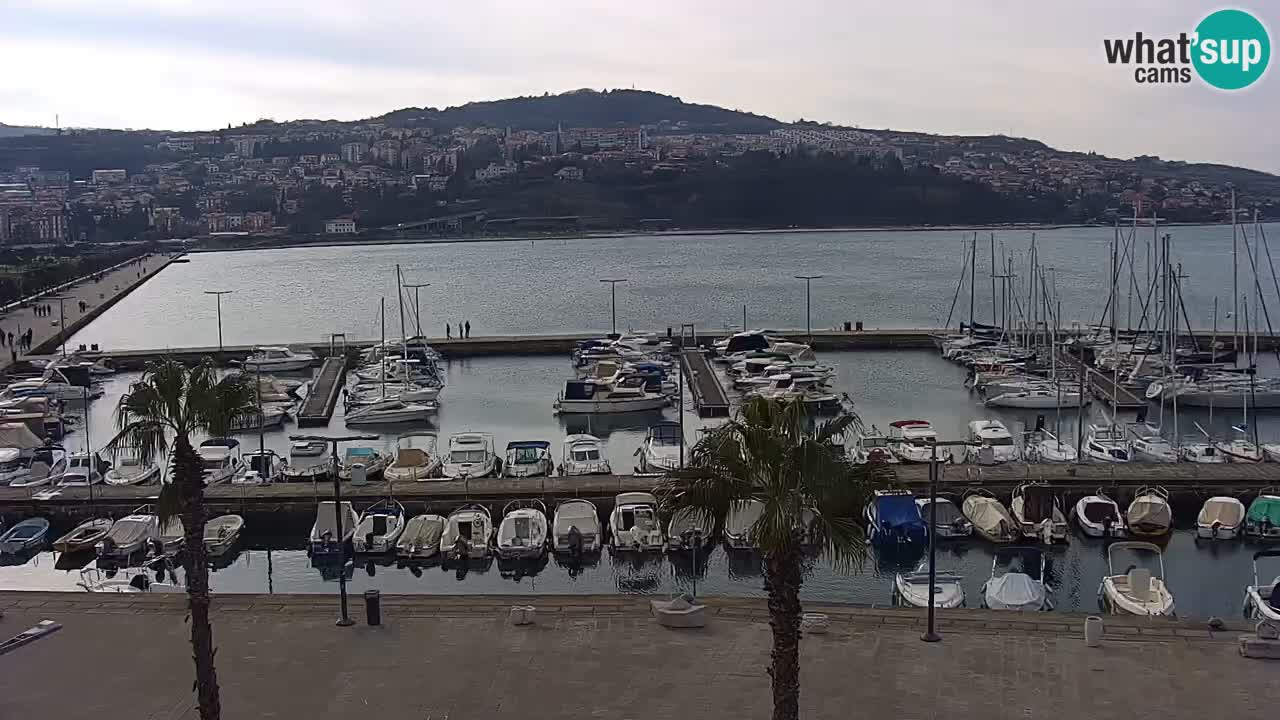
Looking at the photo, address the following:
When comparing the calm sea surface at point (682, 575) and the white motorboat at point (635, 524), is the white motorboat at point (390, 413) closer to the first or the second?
the calm sea surface at point (682, 575)

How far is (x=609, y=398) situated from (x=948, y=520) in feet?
39.9

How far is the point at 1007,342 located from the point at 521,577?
2398cm

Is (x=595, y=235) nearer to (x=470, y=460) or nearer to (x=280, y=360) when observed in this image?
(x=280, y=360)

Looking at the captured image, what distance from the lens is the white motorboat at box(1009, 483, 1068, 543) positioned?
54.7 feet

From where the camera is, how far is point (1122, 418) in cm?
2652

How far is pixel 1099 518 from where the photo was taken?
1712 cm

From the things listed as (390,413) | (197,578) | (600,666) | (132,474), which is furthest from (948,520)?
(390,413)

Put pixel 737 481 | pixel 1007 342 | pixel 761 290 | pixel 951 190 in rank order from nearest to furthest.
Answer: pixel 737 481 < pixel 1007 342 < pixel 761 290 < pixel 951 190

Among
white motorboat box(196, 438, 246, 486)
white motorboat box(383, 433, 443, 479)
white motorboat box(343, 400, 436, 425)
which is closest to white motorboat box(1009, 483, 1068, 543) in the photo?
white motorboat box(383, 433, 443, 479)

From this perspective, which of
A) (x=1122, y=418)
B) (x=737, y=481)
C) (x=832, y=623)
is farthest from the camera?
(x=1122, y=418)

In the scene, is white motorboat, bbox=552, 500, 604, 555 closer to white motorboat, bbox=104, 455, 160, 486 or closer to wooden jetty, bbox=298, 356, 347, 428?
white motorboat, bbox=104, 455, 160, 486

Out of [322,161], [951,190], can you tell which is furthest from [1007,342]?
[322,161]

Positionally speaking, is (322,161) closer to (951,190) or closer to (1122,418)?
(951,190)

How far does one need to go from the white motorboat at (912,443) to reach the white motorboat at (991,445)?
62 cm
